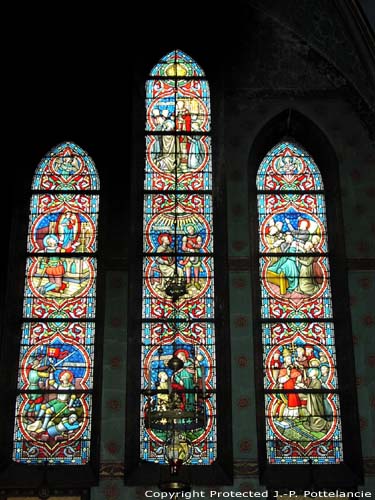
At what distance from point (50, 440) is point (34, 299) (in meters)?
1.88

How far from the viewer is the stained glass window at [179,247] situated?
38.1ft

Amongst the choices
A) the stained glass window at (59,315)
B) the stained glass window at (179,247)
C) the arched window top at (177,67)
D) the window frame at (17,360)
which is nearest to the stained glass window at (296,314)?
the stained glass window at (179,247)

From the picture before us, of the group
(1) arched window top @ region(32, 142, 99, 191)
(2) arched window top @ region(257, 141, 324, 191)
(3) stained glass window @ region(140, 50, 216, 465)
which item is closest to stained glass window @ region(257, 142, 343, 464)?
(2) arched window top @ region(257, 141, 324, 191)

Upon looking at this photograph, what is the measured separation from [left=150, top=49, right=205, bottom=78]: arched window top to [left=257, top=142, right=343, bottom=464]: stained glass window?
5.56 feet

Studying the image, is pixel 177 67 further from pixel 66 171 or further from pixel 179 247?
pixel 179 247

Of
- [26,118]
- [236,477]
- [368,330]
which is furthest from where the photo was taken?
[26,118]

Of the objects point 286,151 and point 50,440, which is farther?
point 286,151

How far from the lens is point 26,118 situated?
1349cm

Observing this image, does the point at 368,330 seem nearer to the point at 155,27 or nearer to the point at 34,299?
the point at 34,299

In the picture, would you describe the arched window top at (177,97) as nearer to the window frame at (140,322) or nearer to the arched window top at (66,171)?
the window frame at (140,322)

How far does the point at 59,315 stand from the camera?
12.2 m

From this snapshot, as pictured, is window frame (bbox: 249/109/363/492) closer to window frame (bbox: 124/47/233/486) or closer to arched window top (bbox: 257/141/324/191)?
arched window top (bbox: 257/141/324/191)

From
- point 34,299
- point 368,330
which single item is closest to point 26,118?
point 34,299

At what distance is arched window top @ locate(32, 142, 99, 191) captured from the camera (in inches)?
518
